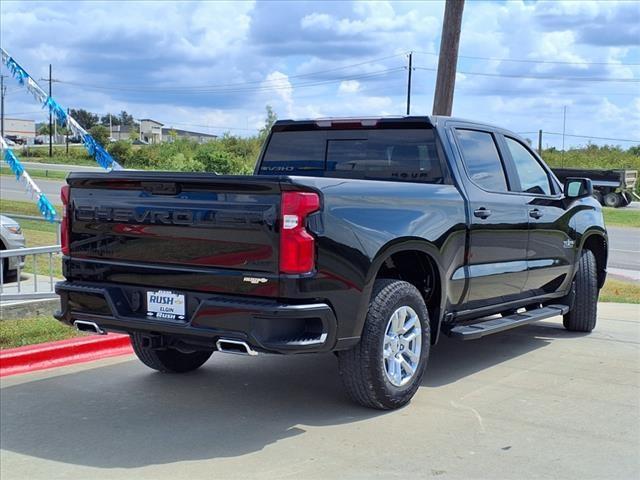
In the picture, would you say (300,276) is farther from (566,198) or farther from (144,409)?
(566,198)

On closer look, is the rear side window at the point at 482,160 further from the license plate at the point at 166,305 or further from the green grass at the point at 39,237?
the green grass at the point at 39,237

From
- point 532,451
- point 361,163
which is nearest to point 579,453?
point 532,451

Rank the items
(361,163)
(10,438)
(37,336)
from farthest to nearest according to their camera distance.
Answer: (37,336) → (361,163) → (10,438)

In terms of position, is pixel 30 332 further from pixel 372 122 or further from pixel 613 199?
pixel 613 199

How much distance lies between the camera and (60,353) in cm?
671

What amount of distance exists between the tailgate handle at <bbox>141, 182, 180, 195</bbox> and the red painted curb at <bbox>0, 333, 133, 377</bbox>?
7.83 ft

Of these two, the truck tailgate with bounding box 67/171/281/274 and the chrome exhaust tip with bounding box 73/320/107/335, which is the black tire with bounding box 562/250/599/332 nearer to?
the truck tailgate with bounding box 67/171/281/274

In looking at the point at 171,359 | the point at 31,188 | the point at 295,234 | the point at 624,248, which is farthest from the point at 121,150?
the point at 295,234

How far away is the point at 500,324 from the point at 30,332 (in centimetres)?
419

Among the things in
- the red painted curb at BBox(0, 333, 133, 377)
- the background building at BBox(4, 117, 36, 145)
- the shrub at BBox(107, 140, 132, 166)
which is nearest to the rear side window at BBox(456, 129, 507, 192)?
the red painted curb at BBox(0, 333, 133, 377)

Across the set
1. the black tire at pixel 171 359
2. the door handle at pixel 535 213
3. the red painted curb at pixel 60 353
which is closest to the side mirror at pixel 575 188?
the door handle at pixel 535 213

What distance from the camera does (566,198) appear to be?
7.54 m

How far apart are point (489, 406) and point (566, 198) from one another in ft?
9.43

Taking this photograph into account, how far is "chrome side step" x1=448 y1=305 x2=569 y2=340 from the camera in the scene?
5.95 metres
